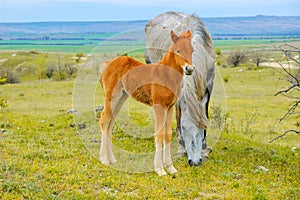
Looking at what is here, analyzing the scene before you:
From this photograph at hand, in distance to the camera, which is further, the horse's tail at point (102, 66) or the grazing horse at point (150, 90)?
the horse's tail at point (102, 66)

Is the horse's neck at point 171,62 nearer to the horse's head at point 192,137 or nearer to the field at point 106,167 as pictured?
the horse's head at point 192,137

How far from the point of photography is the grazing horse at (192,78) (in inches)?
301

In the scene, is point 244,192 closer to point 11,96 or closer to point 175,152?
point 175,152

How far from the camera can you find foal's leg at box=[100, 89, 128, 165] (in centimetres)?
762

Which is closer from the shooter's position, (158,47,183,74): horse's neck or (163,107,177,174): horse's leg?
(158,47,183,74): horse's neck

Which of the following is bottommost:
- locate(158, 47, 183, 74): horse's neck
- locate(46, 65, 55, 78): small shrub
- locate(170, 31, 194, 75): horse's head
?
locate(46, 65, 55, 78): small shrub

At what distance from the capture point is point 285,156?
1023cm

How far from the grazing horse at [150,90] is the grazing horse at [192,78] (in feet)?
1.21

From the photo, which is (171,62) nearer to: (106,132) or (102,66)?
(102,66)

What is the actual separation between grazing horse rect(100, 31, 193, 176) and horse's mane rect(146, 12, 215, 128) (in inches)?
15.9

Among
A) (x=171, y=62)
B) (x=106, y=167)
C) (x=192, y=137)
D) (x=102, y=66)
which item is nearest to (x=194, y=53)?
(x=171, y=62)

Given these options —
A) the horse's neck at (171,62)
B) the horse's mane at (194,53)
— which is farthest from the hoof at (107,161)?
the horse's neck at (171,62)

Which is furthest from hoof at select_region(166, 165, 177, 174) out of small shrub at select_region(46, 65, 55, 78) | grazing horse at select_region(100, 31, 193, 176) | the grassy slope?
small shrub at select_region(46, 65, 55, 78)

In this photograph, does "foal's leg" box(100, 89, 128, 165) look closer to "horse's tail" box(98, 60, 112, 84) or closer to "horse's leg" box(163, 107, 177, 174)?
"horse's tail" box(98, 60, 112, 84)
